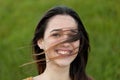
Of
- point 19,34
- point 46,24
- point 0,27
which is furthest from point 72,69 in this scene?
point 0,27

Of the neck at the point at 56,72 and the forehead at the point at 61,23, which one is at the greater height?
the forehead at the point at 61,23

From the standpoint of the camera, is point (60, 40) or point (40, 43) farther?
point (40, 43)

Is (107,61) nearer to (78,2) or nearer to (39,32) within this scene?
(78,2)

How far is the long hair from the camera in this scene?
2289 millimetres

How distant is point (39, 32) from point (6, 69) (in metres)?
2.54

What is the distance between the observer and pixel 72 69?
7.92ft

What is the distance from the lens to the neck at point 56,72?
227 cm

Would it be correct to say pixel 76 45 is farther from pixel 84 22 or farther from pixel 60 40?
pixel 84 22

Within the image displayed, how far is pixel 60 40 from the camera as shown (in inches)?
85.4

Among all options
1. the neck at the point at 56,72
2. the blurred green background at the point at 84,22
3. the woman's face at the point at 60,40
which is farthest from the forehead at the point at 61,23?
the blurred green background at the point at 84,22

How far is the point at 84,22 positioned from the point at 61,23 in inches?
123

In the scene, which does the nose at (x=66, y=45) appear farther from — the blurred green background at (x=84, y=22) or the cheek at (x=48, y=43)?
the blurred green background at (x=84, y=22)

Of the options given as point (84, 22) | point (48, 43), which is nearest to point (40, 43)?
point (48, 43)

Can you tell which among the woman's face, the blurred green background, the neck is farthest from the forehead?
the blurred green background
